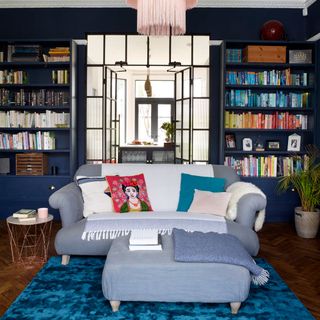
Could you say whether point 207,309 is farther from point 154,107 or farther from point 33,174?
point 154,107

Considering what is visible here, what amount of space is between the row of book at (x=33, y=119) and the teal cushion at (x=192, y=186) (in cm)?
225

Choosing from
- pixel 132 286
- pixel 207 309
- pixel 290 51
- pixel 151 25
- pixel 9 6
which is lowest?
pixel 207 309

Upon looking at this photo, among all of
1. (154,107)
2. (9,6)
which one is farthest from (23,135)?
(154,107)

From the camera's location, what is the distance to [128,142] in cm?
1178

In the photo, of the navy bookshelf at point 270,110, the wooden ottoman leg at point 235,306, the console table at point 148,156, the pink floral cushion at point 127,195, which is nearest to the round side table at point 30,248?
the pink floral cushion at point 127,195

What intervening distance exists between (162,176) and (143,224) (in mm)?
884

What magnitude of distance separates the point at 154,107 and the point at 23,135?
7.04 m

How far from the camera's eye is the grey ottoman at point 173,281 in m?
2.61

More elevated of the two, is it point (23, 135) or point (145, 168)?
point (23, 135)

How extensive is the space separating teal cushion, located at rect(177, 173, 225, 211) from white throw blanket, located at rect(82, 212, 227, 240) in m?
0.44

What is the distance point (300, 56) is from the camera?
5629mm

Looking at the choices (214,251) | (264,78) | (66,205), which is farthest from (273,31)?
(214,251)

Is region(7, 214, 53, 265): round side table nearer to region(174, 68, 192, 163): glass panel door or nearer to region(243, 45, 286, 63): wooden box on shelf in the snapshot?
region(174, 68, 192, 163): glass panel door

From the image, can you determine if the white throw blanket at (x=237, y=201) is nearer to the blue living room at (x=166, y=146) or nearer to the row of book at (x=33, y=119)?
the blue living room at (x=166, y=146)
